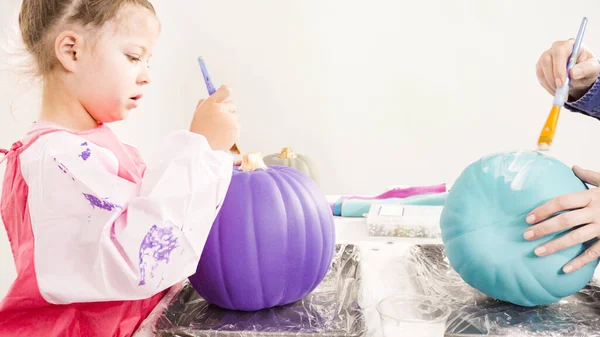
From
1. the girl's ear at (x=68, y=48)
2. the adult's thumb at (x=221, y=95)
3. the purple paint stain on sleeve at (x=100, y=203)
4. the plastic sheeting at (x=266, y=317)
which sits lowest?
the plastic sheeting at (x=266, y=317)

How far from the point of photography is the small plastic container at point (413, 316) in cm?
82

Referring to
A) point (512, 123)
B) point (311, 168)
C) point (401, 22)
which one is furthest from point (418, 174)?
point (311, 168)

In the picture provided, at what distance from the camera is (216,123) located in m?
1.11

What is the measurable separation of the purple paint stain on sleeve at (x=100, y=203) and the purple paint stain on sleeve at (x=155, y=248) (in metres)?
0.08

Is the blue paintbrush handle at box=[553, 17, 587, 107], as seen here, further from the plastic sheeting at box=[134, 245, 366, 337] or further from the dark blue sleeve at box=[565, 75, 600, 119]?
the plastic sheeting at box=[134, 245, 366, 337]

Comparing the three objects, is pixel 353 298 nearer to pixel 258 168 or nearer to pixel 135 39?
pixel 258 168

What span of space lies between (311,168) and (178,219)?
5.00 feet

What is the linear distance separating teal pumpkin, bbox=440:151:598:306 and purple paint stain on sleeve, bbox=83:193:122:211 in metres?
0.62

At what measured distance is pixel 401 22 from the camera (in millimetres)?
3508

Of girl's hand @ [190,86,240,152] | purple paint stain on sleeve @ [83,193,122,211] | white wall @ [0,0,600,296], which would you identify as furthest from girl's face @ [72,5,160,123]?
white wall @ [0,0,600,296]

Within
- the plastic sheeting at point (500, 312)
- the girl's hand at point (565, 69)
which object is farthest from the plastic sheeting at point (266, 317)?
the girl's hand at point (565, 69)

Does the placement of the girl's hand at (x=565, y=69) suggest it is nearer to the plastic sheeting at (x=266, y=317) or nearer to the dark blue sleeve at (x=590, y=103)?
the dark blue sleeve at (x=590, y=103)

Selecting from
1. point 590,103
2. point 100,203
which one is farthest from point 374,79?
point 100,203

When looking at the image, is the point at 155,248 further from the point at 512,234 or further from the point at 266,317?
the point at 512,234
